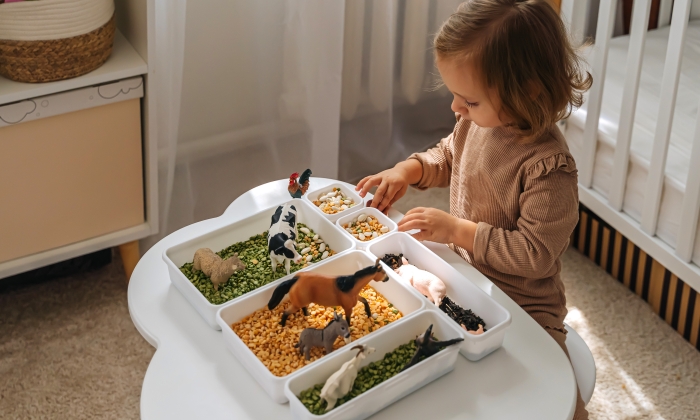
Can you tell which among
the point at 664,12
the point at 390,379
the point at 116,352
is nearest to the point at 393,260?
the point at 390,379

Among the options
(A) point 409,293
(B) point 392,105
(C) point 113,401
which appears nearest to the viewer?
(A) point 409,293

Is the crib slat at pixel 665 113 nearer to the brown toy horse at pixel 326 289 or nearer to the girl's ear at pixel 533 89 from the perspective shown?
the girl's ear at pixel 533 89

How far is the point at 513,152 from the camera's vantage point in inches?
50.7

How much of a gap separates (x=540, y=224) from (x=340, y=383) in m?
0.46

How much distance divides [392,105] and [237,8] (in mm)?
668

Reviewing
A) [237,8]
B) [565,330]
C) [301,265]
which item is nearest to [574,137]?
[565,330]

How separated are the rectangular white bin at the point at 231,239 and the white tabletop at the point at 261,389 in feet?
0.09

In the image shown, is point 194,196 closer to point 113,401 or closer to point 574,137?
point 113,401

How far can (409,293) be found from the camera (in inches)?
43.4

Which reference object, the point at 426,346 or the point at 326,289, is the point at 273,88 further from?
the point at 426,346

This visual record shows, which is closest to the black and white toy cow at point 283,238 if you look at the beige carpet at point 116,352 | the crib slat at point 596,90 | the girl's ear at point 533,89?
the girl's ear at point 533,89

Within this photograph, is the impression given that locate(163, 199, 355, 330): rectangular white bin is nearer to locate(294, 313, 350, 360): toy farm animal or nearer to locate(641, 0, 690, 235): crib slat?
locate(294, 313, 350, 360): toy farm animal

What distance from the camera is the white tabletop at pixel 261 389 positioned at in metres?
0.98

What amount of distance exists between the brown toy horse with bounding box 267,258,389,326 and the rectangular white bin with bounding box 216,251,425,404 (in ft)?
0.13
